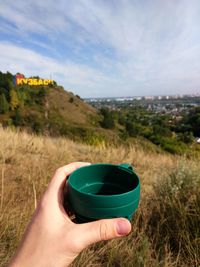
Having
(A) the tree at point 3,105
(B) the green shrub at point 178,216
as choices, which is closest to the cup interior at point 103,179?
(B) the green shrub at point 178,216

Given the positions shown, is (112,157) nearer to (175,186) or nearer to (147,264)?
(175,186)

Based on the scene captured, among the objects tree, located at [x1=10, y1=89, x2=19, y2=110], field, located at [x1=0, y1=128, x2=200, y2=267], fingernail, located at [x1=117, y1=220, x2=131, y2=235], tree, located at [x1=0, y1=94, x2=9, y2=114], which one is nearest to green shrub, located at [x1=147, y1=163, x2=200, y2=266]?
field, located at [x1=0, y1=128, x2=200, y2=267]

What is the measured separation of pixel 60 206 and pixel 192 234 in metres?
1.32

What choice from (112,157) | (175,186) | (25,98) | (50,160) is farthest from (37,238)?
(25,98)

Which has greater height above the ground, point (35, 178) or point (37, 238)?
point (37, 238)

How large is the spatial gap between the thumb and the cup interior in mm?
236

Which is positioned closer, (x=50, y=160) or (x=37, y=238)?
(x=37, y=238)

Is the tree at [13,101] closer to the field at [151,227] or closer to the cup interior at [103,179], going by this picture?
the field at [151,227]

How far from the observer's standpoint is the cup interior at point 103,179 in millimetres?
1050

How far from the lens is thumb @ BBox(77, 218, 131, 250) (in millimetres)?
814

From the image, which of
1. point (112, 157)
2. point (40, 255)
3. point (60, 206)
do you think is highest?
point (60, 206)

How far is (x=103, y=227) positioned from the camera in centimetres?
82

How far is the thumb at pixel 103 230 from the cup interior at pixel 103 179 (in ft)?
0.77

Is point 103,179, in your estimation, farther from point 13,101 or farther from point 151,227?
point 13,101
